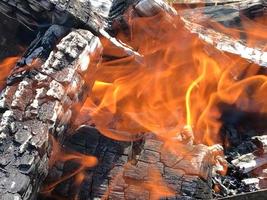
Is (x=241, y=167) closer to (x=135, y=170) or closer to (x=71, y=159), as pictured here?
(x=135, y=170)

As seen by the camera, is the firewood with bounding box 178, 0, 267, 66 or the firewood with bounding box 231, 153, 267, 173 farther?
the firewood with bounding box 178, 0, 267, 66

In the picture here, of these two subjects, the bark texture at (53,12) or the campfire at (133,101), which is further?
the bark texture at (53,12)

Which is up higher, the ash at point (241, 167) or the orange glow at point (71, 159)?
the orange glow at point (71, 159)

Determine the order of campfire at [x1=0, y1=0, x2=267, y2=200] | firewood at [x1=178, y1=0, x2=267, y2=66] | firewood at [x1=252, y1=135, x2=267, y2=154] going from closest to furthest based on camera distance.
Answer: campfire at [x1=0, y1=0, x2=267, y2=200] < firewood at [x1=252, y1=135, x2=267, y2=154] < firewood at [x1=178, y1=0, x2=267, y2=66]

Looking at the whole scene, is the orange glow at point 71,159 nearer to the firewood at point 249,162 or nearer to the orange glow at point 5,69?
the orange glow at point 5,69

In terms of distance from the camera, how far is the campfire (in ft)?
11.6

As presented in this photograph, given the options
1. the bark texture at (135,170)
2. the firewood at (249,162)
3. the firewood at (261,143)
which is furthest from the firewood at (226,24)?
the bark texture at (135,170)

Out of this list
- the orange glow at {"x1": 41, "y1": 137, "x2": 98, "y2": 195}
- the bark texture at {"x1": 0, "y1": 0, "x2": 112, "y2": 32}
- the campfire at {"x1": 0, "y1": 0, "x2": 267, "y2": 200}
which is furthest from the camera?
the bark texture at {"x1": 0, "y1": 0, "x2": 112, "y2": 32}

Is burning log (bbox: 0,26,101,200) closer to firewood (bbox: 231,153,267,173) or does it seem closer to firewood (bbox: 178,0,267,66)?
firewood (bbox: 178,0,267,66)

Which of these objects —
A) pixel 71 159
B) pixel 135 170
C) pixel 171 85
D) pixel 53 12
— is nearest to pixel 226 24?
pixel 171 85

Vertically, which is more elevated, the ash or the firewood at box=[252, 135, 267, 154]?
the firewood at box=[252, 135, 267, 154]

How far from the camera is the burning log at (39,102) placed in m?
3.19

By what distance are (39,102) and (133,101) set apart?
5.60 feet

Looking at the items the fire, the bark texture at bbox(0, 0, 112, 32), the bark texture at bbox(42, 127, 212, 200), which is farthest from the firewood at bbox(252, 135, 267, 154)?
the bark texture at bbox(0, 0, 112, 32)
